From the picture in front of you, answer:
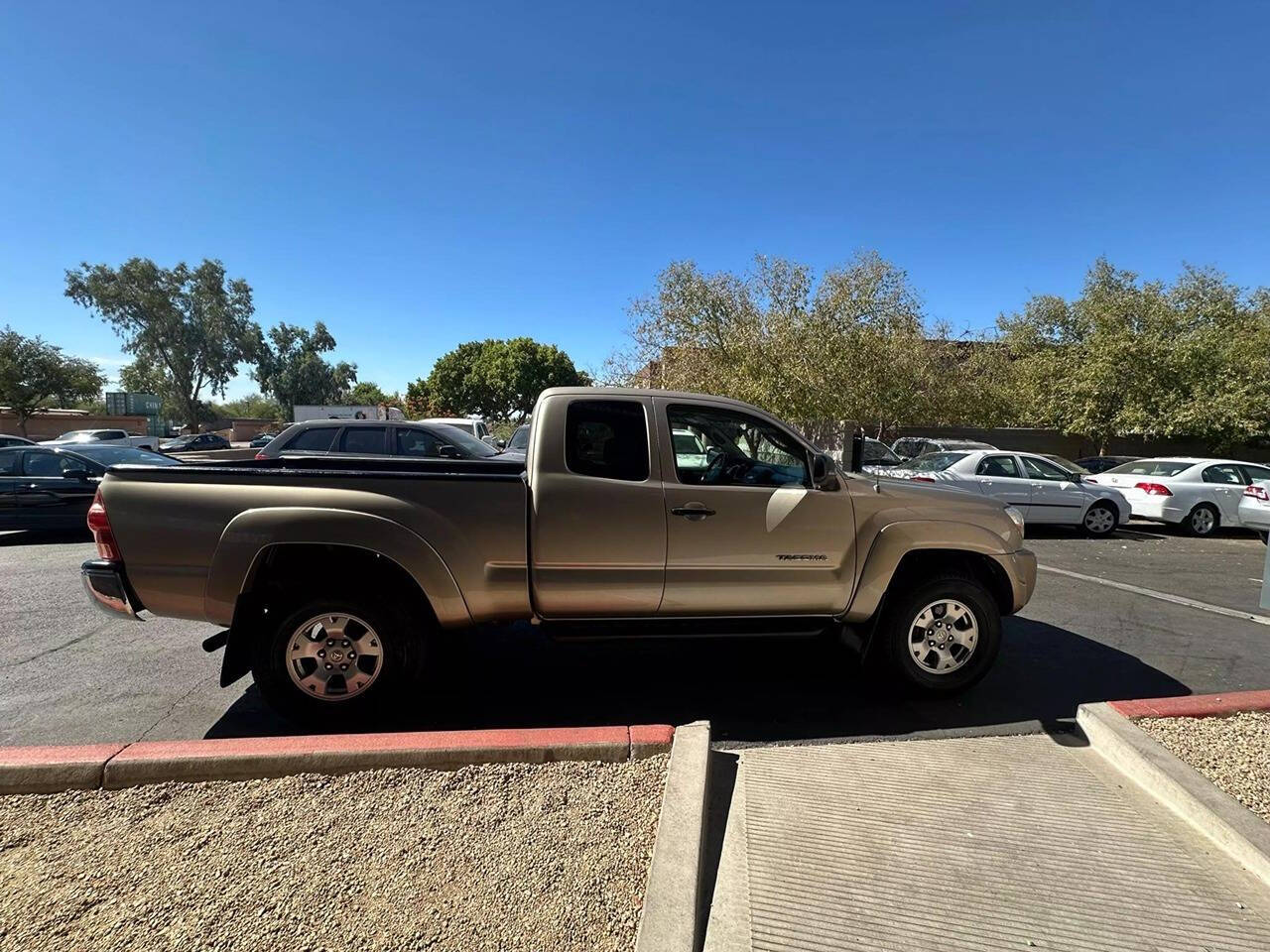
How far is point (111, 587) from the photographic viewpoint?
3.17 meters

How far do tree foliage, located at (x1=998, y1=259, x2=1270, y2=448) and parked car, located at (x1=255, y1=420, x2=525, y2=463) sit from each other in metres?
18.5

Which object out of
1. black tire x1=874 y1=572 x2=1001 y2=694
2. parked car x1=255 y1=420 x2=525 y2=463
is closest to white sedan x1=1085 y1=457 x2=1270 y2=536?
black tire x1=874 y1=572 x2=1001 y2=694

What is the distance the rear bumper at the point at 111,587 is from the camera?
10.3ft

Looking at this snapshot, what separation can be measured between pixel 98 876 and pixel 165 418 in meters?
75.9

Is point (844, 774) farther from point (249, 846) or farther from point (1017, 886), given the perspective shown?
point (249, 846)

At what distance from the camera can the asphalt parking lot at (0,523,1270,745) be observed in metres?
3.47

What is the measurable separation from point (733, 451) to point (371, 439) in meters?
6.91

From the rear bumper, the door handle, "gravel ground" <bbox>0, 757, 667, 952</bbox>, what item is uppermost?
the door handle

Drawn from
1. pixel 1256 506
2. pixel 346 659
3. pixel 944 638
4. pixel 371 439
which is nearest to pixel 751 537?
pixel 944 638

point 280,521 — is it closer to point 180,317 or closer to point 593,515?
point 593,515

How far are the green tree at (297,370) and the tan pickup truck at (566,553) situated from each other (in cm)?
6488

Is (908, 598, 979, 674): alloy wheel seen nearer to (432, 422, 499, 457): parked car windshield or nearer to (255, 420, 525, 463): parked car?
(255, 420, 525, 463): parked car

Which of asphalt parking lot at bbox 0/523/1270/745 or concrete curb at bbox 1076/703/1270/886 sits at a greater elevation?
concrete curb at bbox 1076/703/1270/886

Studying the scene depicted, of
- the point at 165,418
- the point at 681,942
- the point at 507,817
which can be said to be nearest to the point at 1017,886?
the point at 681,942
